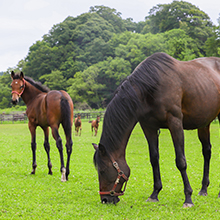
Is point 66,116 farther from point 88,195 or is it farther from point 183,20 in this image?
point 183,20

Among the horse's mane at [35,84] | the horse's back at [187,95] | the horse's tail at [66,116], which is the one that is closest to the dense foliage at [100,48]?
the horse's mane at [35,84]

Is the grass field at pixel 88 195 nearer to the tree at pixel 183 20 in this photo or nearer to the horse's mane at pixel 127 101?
the horse's mane at pixel 127 101

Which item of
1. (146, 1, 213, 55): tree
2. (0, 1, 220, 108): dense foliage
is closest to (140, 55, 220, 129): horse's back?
(0, 1, 220, 108): dense foliage

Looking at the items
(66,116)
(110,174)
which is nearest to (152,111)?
(110,174)

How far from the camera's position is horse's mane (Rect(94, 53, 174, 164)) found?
3.63m

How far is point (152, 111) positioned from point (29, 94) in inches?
168

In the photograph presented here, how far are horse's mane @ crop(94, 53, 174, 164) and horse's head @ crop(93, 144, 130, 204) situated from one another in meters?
0.13

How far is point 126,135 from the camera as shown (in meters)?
3.68

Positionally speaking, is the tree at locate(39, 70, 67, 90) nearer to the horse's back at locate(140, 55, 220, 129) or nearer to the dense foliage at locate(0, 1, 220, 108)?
the dense foliage at locate(0, 1, 220, 108)

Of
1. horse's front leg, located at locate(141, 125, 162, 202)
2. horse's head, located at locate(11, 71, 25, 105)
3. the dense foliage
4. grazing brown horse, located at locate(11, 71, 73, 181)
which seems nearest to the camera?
horse's front leg, located at locate(141, 125, 162, 202)

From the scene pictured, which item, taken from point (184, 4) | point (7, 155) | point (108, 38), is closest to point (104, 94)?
point (108, 38)

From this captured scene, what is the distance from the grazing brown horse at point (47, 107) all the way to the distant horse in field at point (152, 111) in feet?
7.90

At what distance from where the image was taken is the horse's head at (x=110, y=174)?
355 cm

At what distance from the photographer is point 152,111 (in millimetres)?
3797
